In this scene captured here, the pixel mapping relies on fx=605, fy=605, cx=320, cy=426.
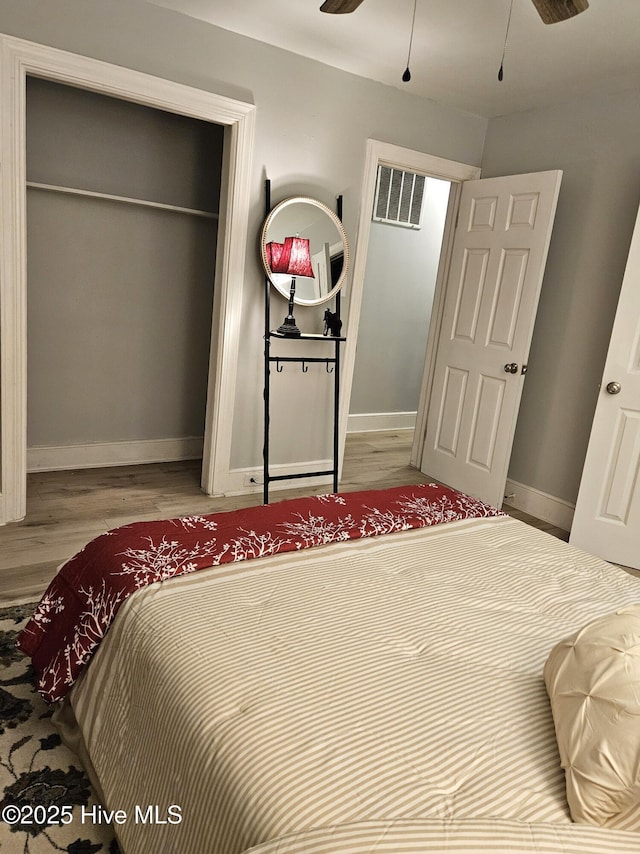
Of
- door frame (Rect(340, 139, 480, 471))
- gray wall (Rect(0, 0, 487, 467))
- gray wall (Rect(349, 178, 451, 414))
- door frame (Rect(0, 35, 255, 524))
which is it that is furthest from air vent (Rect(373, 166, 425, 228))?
door frame (Rect(0, 35, 255, 524))

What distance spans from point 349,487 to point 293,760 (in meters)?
3.00

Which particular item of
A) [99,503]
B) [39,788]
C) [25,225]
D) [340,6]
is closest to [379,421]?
[99,503]

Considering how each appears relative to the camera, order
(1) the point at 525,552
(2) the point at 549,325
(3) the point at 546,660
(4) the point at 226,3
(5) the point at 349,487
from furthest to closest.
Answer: (5) the point at 349,487
(2) the point at 549,325
(4) the point at 226,3
(1) the point at 525,552
(3) the point at 546,660

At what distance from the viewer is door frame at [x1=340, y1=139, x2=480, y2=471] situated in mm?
3568

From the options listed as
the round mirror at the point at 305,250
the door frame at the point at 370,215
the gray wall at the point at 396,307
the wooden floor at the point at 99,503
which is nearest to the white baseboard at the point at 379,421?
the gray wall at the point at 396,307

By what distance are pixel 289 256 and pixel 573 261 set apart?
5.41ft

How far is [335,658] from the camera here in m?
1.21

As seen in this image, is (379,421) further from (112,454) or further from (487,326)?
(112,454)

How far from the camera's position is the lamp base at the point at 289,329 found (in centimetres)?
334

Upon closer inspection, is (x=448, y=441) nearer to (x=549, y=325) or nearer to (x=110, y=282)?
(x=549, y=325)

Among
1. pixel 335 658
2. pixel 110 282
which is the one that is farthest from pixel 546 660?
pixel 110 282

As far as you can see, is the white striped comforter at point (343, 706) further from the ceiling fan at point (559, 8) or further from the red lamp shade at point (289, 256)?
the red lamp shade at point (289, 256)

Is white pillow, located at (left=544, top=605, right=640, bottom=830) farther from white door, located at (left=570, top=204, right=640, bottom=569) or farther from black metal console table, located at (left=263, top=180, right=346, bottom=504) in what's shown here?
black metal console table, located at (left=263, top=180, right=346, bottom=504)

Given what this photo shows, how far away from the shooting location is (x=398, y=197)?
17.0 feet
